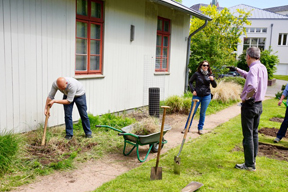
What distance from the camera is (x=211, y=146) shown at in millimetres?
6191

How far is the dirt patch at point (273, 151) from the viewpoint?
5.70m

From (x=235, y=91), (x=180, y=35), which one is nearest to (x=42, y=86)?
(x=180, y=35)

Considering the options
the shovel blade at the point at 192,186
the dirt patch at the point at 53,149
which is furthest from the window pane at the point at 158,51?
the shovel blade at the point at 192,186

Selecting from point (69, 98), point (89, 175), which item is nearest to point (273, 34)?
point (69, 98)

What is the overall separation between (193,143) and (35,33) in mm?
4125

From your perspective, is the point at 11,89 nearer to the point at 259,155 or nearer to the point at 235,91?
the point at 259,155

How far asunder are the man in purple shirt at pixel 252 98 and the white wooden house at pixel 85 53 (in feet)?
13.5

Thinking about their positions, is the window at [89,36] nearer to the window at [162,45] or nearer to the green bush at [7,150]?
the green bush at [7,150]

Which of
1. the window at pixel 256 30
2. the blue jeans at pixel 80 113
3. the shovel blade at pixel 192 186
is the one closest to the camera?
the shovel blade at pixel 192 186

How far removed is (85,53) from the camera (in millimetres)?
7457

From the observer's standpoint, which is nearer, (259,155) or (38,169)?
(38,169)

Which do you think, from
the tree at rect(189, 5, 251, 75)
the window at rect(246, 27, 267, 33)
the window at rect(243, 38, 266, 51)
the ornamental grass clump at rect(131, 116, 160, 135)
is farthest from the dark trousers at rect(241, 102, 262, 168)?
the window at rect(246, 27, 267, 33)

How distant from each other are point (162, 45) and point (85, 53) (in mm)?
4196

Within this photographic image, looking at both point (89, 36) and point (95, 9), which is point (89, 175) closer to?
point (89, 36)
